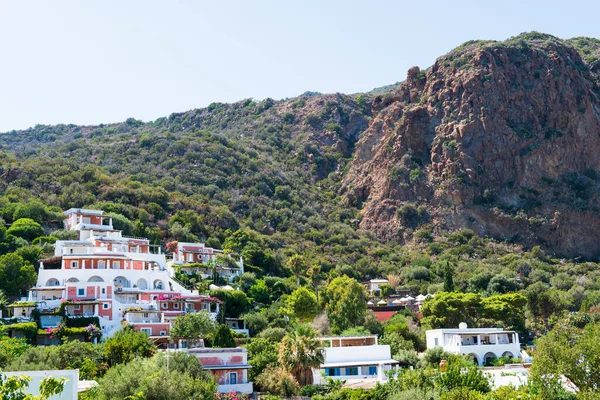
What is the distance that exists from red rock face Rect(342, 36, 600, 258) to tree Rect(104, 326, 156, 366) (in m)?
70.0

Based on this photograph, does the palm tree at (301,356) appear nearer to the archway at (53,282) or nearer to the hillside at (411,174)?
the archway at (53,282)

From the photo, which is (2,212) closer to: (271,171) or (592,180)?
(271,171)

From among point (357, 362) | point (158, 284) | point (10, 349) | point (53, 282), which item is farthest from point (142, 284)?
point (357, 362)

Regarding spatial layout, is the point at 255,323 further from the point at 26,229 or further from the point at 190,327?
the point at 26,229

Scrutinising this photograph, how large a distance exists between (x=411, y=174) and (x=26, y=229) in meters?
63.0

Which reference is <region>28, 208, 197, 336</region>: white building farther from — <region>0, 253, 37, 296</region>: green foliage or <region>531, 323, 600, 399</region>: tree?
<region>531, 323, 600, 399</region>: tree

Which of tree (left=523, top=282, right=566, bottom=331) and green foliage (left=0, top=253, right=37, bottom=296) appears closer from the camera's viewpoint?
green foliage (left=0, top=253, right=37, bottom=296)

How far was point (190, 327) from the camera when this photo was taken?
54812mm

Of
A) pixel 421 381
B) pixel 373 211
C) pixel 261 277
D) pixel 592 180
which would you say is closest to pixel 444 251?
pixel 373 211

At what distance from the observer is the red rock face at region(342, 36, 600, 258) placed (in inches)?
4461

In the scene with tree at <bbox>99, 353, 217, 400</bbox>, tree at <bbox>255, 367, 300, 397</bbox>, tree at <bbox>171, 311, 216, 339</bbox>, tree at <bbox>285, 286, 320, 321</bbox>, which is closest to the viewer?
tree at <bbox>99, 353, 217, 400</bbox>

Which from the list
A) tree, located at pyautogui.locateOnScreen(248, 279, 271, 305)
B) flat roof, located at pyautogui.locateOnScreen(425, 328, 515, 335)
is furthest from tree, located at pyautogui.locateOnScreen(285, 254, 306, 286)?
flat roof, located at pyautogui.locateOnScreen(425, 328, 515, 335)

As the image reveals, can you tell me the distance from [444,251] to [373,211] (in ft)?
56.9

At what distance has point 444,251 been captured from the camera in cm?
10838
